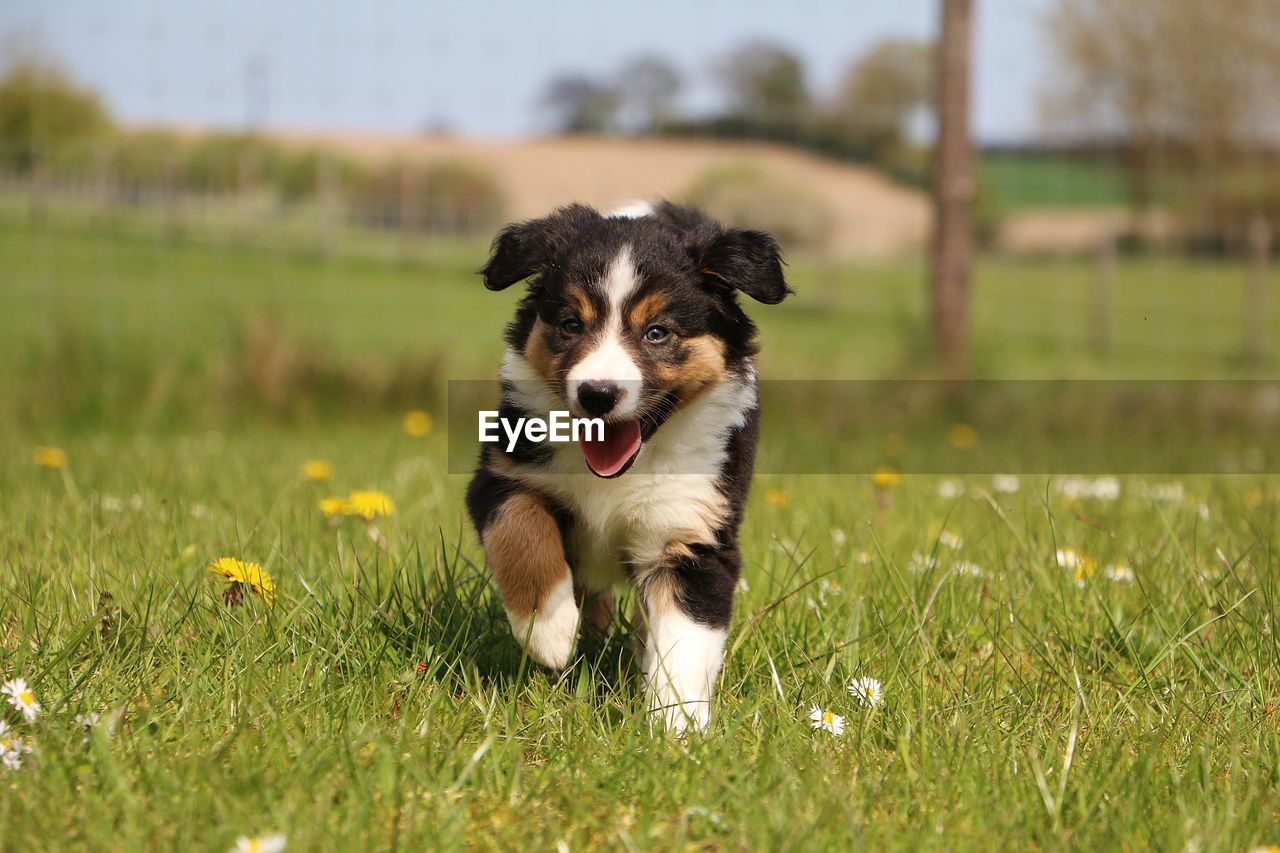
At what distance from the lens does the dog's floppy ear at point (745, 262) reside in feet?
9.53

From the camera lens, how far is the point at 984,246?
16734mm

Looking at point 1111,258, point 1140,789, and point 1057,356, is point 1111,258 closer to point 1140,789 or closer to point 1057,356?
point 1057,356

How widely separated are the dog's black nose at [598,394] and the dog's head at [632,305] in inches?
1.0

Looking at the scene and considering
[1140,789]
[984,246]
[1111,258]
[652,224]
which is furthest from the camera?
[984,246]

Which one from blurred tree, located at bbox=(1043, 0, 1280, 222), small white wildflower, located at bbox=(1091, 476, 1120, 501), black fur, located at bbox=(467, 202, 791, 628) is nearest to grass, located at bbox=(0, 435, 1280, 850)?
black fur, located at bbox=(467, 202, 791, 628)

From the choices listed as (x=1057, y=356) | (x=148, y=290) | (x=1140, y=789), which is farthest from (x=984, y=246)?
(x=1140, y=789)

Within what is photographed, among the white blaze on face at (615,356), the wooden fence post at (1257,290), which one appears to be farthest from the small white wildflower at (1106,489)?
the wooden fence post at (1257,290)

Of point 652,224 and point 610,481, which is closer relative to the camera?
point 610,481

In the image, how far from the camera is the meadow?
2.03 m

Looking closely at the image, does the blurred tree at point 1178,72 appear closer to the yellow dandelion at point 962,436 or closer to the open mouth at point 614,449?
the yellow dandelion at point 962,436

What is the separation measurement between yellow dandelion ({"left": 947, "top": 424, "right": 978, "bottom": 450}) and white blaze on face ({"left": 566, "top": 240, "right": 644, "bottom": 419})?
5133 mm

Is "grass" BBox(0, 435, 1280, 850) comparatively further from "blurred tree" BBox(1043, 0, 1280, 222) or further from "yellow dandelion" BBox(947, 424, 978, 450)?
"blurred tree" BBox(1043, 0, 1280, 222)

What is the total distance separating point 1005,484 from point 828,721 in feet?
9.73

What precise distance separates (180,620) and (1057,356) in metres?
12.9
